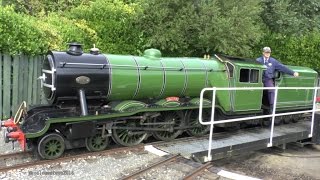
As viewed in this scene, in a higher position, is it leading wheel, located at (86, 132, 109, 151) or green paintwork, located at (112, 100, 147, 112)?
green paintwork, located at (112, 100, 147, 112)

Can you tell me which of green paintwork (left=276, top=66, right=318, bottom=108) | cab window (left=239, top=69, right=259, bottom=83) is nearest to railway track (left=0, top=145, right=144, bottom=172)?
cab window (left=239, top=69, right=259, bottom=83)

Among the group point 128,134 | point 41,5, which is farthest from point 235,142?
point 41,5

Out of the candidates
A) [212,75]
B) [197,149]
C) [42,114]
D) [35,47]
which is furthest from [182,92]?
[35,47]

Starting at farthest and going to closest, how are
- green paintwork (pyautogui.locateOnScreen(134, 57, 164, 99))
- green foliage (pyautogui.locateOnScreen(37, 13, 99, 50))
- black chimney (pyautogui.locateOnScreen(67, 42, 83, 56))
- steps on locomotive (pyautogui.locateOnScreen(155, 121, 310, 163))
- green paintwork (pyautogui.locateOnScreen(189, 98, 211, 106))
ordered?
1. green foliage (pyautogui.locateOnScreen(37, 13, 99, 50))
2. green paintwork (pyautogui.locateOnScreen(189, 98, 211, 106))
3. green paintwork (pyautogui.locateOnScreen(134, 57, 164, 99))
4. steps on locomotive (pyautogui.locateOnScreen(155, 121, 310, 163))
5. black chimney (pyautogui.locateOnScreen(67, 42, 83, 56))

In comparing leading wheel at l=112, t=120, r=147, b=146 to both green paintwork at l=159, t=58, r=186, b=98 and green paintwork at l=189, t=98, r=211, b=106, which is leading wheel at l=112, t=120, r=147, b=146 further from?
green paintwork at l=189, t=98, r=211, b=106

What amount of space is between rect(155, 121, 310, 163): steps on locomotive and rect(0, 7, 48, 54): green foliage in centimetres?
459

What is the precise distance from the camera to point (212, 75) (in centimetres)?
928

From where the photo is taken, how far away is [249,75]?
9477 mm

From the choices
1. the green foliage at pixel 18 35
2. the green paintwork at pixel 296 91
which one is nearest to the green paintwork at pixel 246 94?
the green paintwork at pixel 296 91

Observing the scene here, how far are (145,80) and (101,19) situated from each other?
5235 mm

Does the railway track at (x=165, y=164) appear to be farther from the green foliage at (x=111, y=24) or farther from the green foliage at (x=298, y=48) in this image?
the green foliage at (x=298, y=48)

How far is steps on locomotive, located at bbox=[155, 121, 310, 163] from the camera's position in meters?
7.57

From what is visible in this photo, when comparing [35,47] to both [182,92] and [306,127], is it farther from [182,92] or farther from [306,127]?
[306,127]

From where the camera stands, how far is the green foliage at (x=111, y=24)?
39.9 ft
